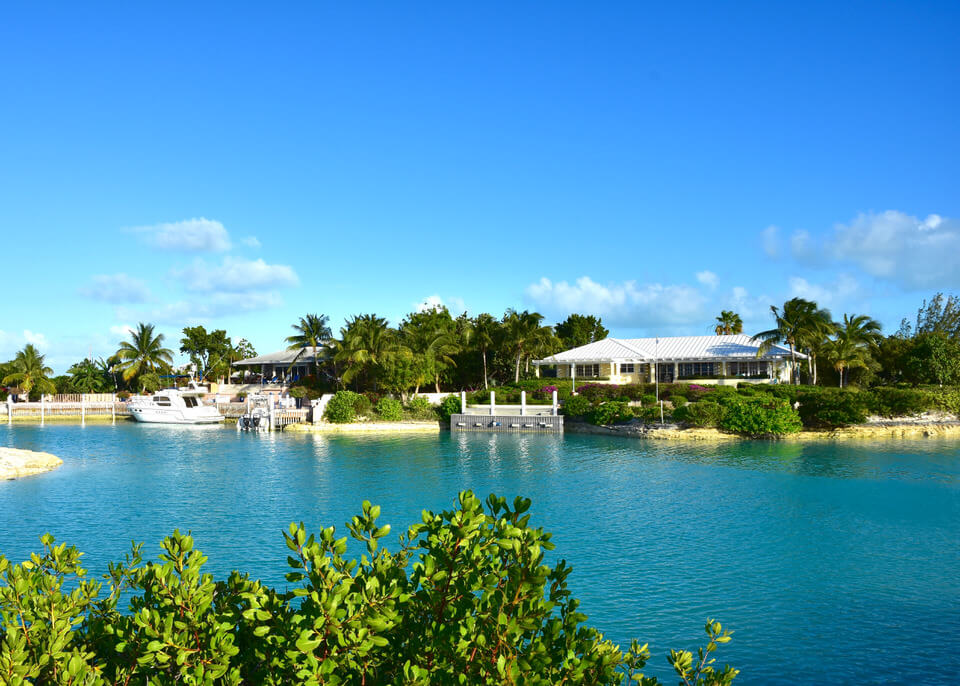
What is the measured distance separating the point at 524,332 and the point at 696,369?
50.3 ft

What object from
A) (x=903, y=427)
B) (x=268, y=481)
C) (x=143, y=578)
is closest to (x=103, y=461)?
(x=268, y=481)

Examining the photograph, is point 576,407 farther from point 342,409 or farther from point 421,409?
point 342,409

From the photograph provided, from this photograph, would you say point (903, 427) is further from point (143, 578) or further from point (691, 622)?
point (143, 578)

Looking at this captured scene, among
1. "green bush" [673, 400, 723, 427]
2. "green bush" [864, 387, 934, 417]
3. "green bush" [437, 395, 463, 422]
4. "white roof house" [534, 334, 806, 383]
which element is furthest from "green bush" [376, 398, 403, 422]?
"green bush" [864, 387, 934, 417]

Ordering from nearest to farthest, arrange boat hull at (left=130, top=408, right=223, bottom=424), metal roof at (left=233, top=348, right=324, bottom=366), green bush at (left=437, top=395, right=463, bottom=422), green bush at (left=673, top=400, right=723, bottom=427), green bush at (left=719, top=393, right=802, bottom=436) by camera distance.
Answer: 1. green bush at (left=719, top=393, right=802, bottom=436)
2. green bush at (left=673, top=400, right=723, bottom=427)
3. green bush at (left=437, top=395, right=463, bottom=422)
4. boat hull at (left=130, top=408, right=223, bottom=424)
5. metal roof at (left=233, top=348, right=324, bottom=366)

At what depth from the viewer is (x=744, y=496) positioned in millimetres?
24547

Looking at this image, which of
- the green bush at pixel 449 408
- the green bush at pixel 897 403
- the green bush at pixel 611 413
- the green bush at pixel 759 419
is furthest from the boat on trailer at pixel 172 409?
the green bush at pixel 897 403

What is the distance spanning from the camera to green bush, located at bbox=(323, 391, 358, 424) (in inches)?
2046

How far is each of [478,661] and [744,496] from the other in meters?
22.6

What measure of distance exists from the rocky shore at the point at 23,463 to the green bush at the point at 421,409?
2558 cm

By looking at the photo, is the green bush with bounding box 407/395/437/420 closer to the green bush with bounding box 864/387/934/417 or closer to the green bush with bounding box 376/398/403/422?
the green bush with bounding box 376/398/403/422

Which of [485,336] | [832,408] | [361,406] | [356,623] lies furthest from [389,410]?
[356,623]

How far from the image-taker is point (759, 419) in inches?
1603

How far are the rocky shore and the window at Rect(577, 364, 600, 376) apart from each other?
4122cm
